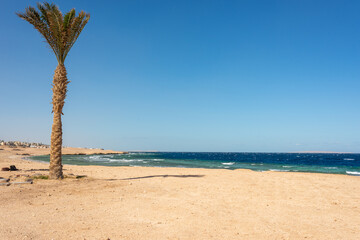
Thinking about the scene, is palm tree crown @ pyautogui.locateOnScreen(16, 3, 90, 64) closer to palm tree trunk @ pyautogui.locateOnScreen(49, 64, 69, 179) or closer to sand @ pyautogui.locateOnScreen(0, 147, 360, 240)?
palm tree trunk @ pyautogui.locateOnScreen(49, 64, 69, 179)

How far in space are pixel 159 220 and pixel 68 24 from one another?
13.4m

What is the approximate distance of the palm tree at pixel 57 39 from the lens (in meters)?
14.0

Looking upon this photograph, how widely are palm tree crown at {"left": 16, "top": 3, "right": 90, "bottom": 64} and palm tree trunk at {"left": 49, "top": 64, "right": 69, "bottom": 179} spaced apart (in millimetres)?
1058

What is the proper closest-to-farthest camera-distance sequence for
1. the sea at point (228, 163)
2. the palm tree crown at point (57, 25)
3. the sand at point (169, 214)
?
the sand at point (169, 214) < the palm tree crown at point (57, 25) < the sea at point (228, 163)

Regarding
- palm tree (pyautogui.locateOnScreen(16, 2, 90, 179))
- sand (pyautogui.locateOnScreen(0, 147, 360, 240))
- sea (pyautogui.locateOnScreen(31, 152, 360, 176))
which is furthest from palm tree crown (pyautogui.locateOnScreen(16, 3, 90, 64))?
sea (pyautogui.locateOnScreen(31, 152, 360, 176))

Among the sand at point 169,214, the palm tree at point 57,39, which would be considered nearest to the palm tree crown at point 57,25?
the palm tree at point 57,39

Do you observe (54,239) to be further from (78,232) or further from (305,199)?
(305,199)

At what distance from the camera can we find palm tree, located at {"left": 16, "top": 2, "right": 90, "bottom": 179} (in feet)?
45.9

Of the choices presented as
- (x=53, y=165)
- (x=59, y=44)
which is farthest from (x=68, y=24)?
(x=53, y=165)

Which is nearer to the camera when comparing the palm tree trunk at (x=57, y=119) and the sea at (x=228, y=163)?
the palm tree trunk at (x=57, y=119)

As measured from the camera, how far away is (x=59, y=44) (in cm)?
1461

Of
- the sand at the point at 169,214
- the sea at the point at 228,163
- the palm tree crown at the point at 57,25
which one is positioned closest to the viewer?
the sand at the point at 169,214

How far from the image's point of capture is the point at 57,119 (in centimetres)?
1458

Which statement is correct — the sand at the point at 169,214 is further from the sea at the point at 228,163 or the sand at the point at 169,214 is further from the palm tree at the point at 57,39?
the sea at the point at 228,163
